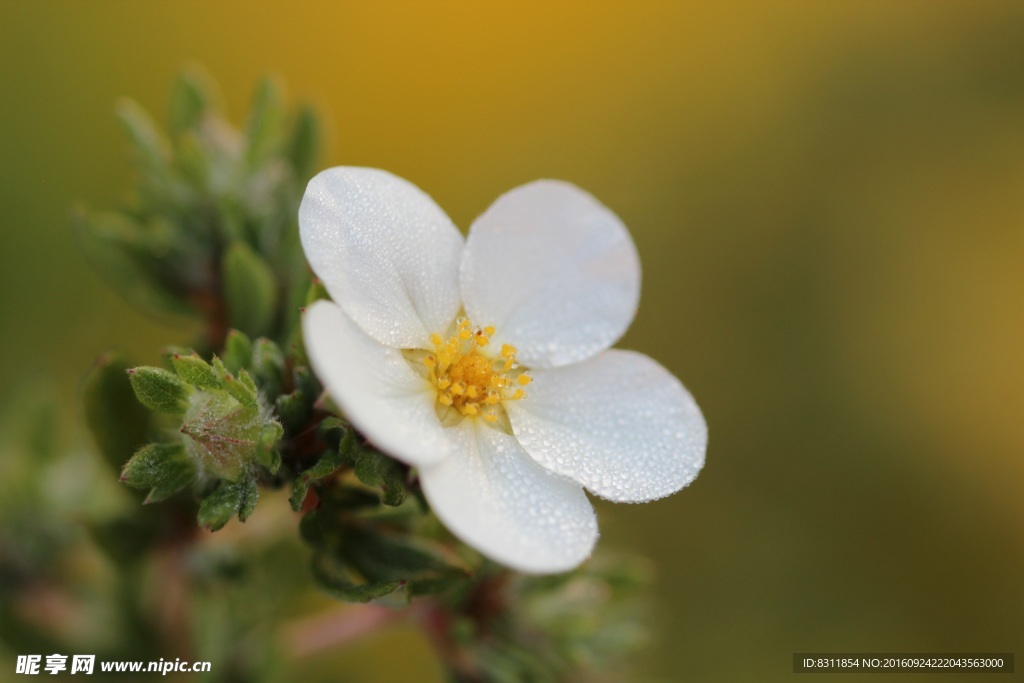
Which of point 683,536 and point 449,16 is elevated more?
point 449,16

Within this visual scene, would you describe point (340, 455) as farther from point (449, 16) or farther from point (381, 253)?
point (449, 16)

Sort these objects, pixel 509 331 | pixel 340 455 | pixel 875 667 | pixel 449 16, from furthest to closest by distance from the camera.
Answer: pixel 449 16, pixel 875 667, pixel 509 331, pixel 340 455

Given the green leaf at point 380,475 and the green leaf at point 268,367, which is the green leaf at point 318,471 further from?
the green leaf at point 268,367

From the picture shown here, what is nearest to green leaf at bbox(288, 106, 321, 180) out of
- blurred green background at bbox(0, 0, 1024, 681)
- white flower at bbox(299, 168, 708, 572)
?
white flower at bbox(299, 168, 708, 572)

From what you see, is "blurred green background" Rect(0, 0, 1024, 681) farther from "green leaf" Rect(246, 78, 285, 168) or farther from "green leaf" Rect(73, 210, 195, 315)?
"green leaf" Rect(246, 78, 285, 168)

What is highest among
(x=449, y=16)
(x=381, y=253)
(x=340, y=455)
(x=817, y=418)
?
(x=449, y=16)

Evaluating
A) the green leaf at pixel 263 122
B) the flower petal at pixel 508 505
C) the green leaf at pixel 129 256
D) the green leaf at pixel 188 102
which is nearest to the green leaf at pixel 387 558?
the flower petal at pixel 508 505

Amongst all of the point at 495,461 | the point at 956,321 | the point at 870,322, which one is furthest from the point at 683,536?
the point at 495,461

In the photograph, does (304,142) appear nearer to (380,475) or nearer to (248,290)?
(248,290)
